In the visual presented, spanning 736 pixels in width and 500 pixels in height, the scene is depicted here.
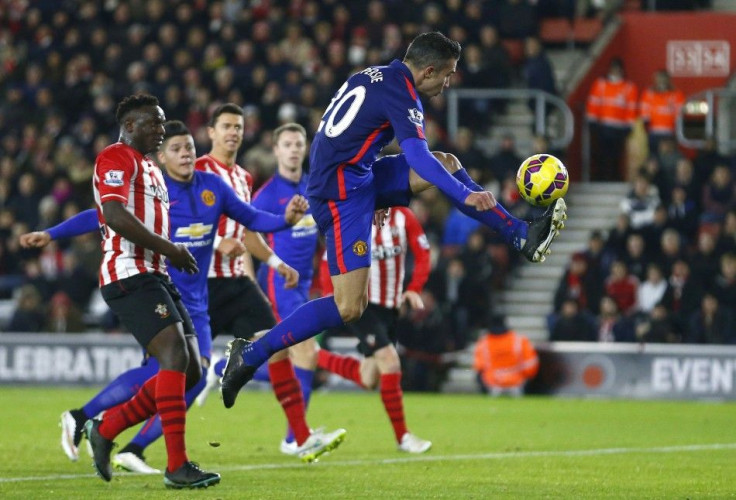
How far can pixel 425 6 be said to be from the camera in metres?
22.3

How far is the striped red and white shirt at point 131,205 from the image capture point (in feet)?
27.3

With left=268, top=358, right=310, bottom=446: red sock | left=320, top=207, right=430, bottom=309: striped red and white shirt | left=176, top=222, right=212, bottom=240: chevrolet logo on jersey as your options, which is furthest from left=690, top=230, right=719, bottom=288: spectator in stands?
left=176, top=222, right=212, bottom=240: chevrolet logo on jersey

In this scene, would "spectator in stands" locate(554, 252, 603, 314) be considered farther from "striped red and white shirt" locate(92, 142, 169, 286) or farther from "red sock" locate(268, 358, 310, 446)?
"striped red and white shirt" locate(92, 142, 169, 286)

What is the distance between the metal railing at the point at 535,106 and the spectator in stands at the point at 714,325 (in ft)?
12.3

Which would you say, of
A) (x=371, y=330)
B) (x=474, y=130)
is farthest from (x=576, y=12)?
(x=371, y=330)

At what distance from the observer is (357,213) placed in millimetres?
8594

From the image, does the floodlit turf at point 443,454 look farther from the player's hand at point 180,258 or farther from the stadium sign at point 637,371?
the player's hand at point 180,258

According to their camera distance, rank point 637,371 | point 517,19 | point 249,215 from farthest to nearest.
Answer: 1. point 517,19
2. point 637,371
3. point 249,215

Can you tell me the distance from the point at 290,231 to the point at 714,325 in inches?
296

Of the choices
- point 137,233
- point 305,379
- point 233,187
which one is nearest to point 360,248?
point 137,233

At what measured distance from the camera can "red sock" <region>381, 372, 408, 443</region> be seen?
11.2 meters

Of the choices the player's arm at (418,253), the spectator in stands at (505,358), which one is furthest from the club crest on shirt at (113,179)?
the spectator in stands at (505,358)

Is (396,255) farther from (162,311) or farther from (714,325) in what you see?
(714,325)

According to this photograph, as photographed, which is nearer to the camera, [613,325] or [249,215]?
[249,215]
